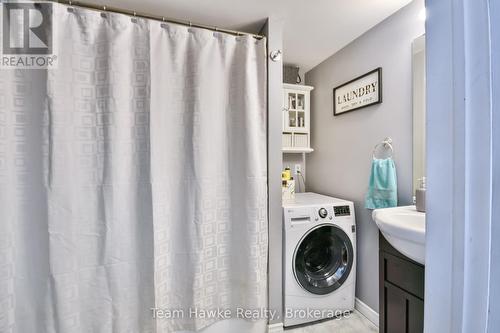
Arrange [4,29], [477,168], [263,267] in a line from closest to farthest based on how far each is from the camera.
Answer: [477,168] → [4,29] → [263,267]

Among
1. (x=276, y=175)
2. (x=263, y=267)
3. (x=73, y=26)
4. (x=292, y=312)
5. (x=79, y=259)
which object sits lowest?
(x=292, y=312)

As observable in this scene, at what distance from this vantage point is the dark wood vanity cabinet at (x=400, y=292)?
3.63 ft

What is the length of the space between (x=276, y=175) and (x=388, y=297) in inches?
38.6

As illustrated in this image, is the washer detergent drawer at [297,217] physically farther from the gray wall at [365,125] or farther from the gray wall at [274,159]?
the gray wall at [365,125]

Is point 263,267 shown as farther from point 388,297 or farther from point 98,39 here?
point 98,39

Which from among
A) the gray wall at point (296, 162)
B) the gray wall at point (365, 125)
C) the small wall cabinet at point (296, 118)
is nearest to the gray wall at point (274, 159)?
the small wall cabinet at point (296, 118)

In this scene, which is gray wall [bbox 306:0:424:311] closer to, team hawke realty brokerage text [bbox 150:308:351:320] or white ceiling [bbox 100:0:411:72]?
white ceiling [bbox 100:0:411:72]

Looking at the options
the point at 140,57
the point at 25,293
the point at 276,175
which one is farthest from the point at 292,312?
the point at 140,57

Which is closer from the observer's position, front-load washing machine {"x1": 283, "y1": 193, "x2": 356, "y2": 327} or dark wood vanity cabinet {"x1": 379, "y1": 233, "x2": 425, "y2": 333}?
dark wood vanity cabinet {"x1": 379, "y1": 233, "x2": 425, "y2": 333}

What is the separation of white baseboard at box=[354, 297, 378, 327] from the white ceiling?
2.24 meters

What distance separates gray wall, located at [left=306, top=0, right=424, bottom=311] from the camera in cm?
165

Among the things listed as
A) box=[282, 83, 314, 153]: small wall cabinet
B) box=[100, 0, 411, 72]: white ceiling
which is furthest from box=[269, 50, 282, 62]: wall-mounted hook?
box=[282, 83, 314, 153]: small wall cabinet

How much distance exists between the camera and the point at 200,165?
5.13 ft

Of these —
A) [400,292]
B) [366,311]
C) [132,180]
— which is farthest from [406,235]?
[132,180]
